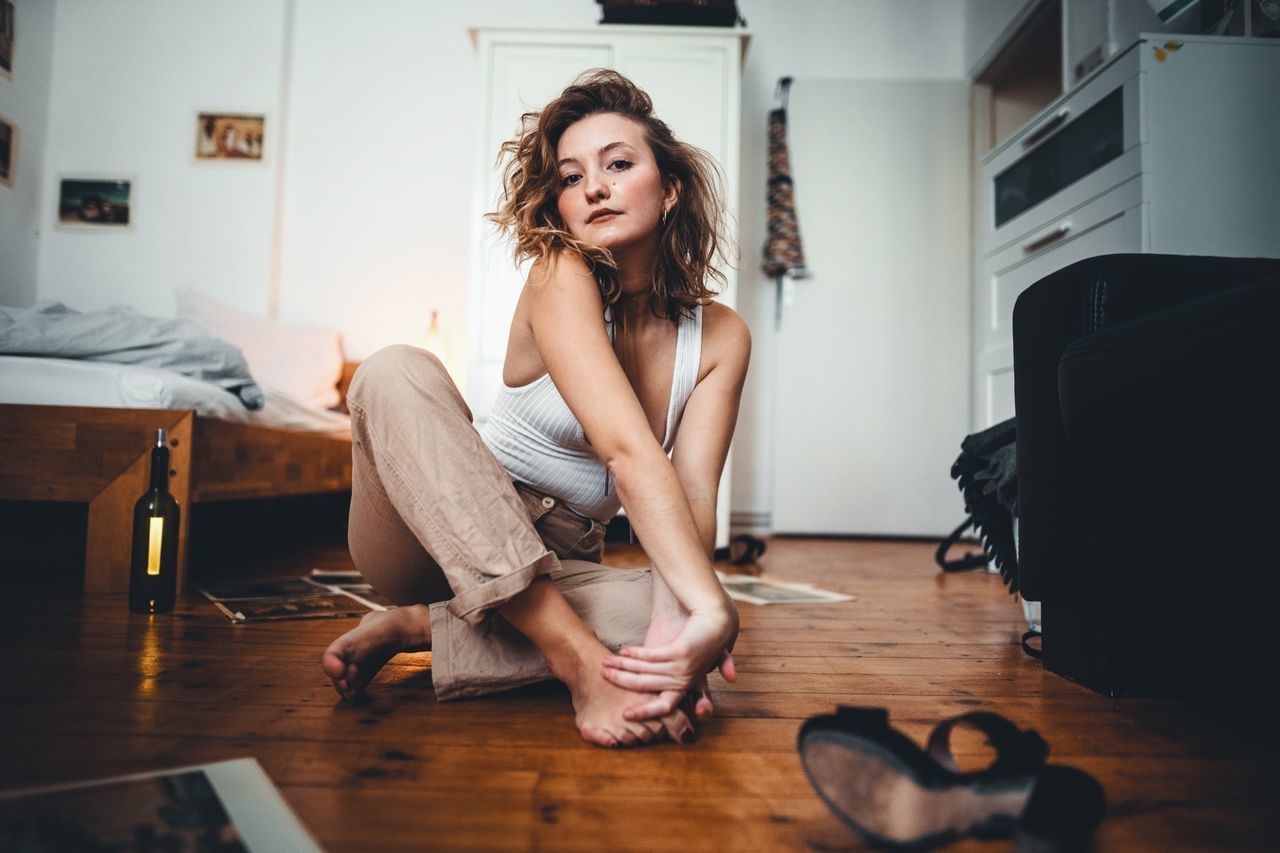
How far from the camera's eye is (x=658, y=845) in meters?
0.56

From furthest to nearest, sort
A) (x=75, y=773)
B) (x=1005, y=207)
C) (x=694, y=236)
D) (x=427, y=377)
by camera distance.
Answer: (x=1005, y=207) → (x=694, y=236) → (x=427, y=377) → (x=75, y=773)

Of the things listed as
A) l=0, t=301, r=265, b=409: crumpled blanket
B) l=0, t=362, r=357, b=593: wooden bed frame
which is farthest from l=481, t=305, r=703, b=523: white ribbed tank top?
l=0, t=301, r=265, b=409: crumpled blanket

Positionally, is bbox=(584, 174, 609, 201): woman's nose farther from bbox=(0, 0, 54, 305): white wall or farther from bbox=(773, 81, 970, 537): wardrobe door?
bbox=(0, 0, 54, 305): white wall

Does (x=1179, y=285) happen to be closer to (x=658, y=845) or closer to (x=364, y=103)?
(x=658, y=845)

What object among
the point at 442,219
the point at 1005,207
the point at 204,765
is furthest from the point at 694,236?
the point at 442,219

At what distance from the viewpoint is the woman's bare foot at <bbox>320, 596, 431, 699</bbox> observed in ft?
2.90

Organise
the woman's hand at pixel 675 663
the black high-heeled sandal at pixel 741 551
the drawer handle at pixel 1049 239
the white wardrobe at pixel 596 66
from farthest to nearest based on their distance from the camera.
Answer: the white wardrobe at pixel 596 66
the black high-heeled sandal at pixel 741 551
the drawer handle at pixel 1049 239
the woman's hand at pixel 675 663

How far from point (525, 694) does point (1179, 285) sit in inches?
37.1

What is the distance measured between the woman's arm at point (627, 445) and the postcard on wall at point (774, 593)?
952 millimetres

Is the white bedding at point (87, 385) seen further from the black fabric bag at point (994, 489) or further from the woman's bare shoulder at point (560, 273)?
the black fabric bag at point (994, 489)

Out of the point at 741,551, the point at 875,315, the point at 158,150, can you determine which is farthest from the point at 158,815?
the point at 158,150

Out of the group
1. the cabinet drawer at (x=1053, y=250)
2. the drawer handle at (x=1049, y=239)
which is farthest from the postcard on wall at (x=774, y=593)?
the drawer handle at (x=1049, y=239)

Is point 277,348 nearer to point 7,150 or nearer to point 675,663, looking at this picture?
point 7,150

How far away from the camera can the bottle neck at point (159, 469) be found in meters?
1.46
